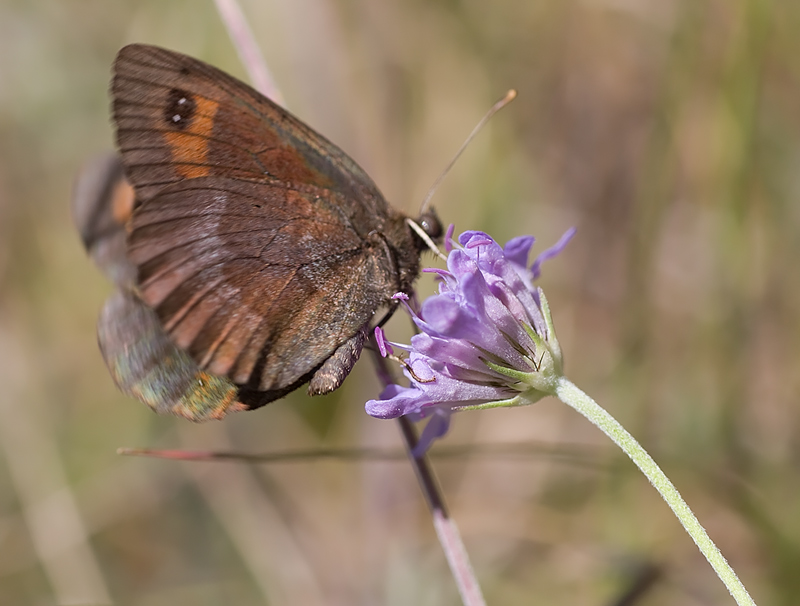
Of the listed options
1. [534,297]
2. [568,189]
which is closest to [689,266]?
[568,189]

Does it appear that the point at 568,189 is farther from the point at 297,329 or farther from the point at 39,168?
the point at 39,168

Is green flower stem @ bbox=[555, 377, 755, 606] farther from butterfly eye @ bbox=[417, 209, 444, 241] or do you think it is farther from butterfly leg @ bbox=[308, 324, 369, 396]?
butterfly eye @ bbox=[417, 209, 444, 241]

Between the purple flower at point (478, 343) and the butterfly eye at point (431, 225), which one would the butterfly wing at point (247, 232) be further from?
the purple flower at point (478, 343)

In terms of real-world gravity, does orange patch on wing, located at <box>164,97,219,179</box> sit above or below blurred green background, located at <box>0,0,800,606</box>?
above

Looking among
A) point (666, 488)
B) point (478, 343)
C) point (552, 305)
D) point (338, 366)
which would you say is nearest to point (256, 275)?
point (338, 366)

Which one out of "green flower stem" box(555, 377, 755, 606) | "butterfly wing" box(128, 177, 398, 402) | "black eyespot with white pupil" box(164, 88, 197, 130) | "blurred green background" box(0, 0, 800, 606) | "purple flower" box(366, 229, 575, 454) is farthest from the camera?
"blurred green background" box(0, 0, 800, 606)

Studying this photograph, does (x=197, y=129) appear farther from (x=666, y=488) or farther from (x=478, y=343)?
(x=666, y=488)

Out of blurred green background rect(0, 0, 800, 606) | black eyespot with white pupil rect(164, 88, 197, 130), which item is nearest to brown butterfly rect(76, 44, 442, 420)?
black eyespot with white pupil rect(164, 88, 197, 130)

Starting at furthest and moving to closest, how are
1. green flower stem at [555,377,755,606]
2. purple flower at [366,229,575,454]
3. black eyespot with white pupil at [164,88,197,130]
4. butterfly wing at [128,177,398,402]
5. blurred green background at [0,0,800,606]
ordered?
blurred green background at [0,0,800,606]
black eyespot with white pupil at [164,88,197,130]
butterfly wing at [128,177,398,402]
purple flower at [366,229,575,454]
green flower stem at [555,377,755,606]
